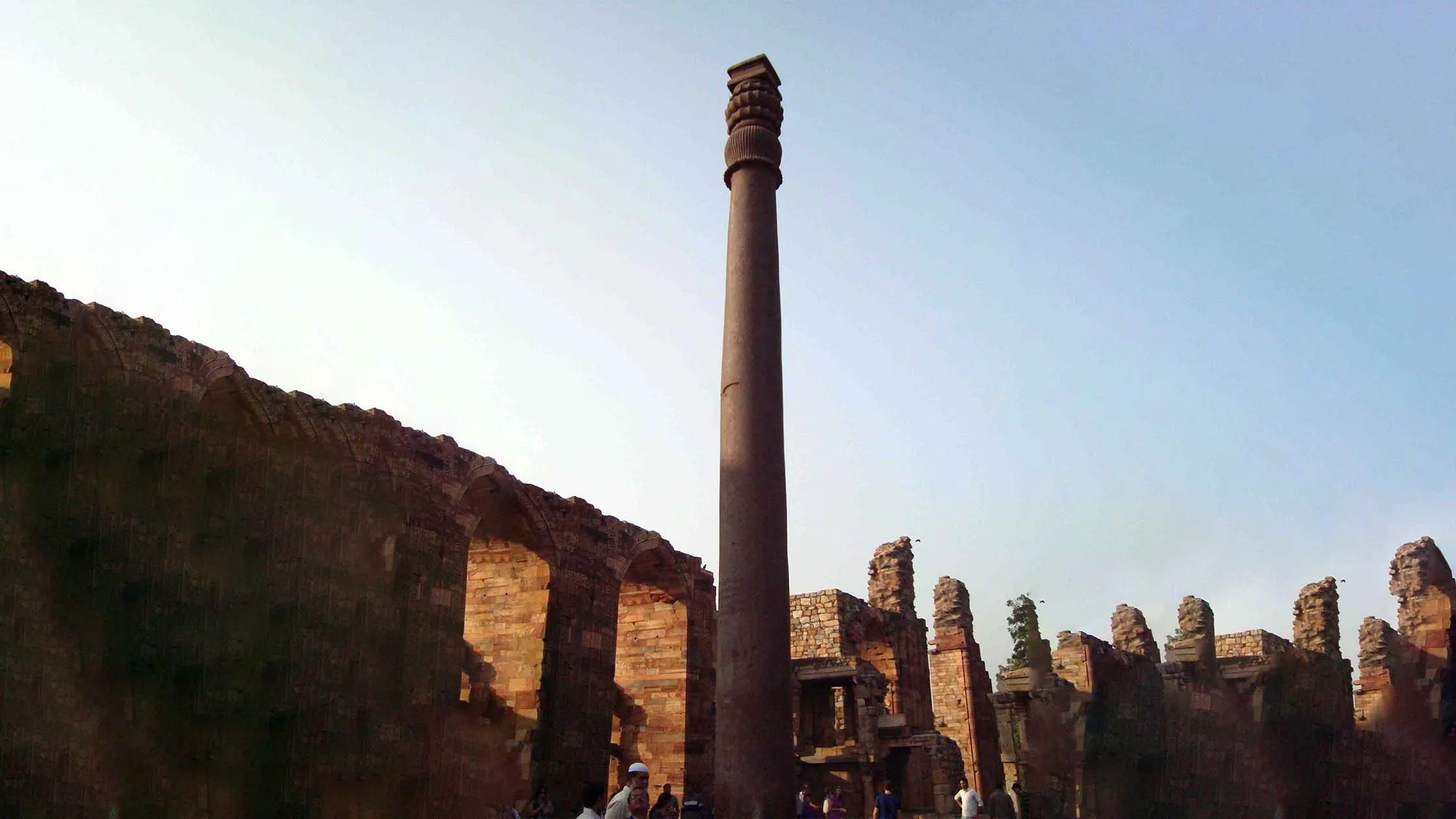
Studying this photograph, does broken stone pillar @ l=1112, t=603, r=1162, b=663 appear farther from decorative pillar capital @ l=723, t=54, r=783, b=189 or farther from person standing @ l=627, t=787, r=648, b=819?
person standing @ l=627, t=787, r=648, b=819

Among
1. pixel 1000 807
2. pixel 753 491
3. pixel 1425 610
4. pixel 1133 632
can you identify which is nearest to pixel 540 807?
pixel 1000 807

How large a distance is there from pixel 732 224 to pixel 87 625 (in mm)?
7562

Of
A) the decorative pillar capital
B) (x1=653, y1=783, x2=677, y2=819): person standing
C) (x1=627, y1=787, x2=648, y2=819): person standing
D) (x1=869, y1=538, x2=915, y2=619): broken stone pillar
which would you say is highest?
the decorative pillar capital

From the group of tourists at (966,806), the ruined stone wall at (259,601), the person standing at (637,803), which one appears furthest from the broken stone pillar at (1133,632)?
the person standing at (637,803)

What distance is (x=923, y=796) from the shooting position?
20.8 m

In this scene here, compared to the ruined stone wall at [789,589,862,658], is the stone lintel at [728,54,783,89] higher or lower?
higher

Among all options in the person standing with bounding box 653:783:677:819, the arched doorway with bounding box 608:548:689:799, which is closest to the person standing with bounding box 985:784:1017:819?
the person standing with bounding box 653:783:677:819

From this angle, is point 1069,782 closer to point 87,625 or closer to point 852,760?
point 852,760

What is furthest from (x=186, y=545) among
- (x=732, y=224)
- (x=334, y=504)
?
(x=732, y=224)

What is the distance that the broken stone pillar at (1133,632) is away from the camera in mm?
25219

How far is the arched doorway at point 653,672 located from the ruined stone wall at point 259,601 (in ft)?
6.17

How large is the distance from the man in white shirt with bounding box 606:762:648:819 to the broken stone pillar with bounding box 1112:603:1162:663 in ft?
72.9

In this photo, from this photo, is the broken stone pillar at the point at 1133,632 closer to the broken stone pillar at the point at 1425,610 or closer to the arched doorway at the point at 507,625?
the broken stone pillar at the point at 1425,610

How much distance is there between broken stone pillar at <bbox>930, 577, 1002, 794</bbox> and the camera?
80.6 feet
